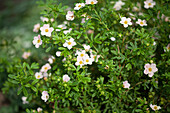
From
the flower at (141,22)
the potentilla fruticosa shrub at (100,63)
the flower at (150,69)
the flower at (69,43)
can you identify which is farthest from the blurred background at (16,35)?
the flower at (150,69)

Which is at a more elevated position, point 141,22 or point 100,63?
point 141,22

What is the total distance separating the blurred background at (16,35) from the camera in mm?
2404

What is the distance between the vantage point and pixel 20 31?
140 inches

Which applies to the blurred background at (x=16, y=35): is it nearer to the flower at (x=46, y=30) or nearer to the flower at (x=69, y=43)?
the flower at (x=46, y=30)

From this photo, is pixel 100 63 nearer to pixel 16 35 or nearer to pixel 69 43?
pixel 69 43

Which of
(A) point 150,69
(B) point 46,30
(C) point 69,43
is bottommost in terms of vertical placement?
(A) point 150,69

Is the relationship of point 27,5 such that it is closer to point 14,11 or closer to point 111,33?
point 14,11

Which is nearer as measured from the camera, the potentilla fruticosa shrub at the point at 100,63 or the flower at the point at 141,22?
the potentilla fruticosa shrub at the point at 100,63

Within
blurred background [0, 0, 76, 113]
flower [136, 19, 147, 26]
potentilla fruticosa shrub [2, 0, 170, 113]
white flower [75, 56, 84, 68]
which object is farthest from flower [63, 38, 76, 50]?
blurred background [0, 0, 76, 113]

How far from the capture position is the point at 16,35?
3.27m

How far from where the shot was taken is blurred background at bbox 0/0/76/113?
240 cm

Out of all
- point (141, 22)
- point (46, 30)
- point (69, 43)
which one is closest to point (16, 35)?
point (46, 30)

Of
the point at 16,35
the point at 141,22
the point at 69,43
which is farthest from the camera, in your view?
the point at 16,35

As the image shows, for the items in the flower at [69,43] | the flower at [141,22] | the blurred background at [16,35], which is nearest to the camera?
the flower at [69,43]
